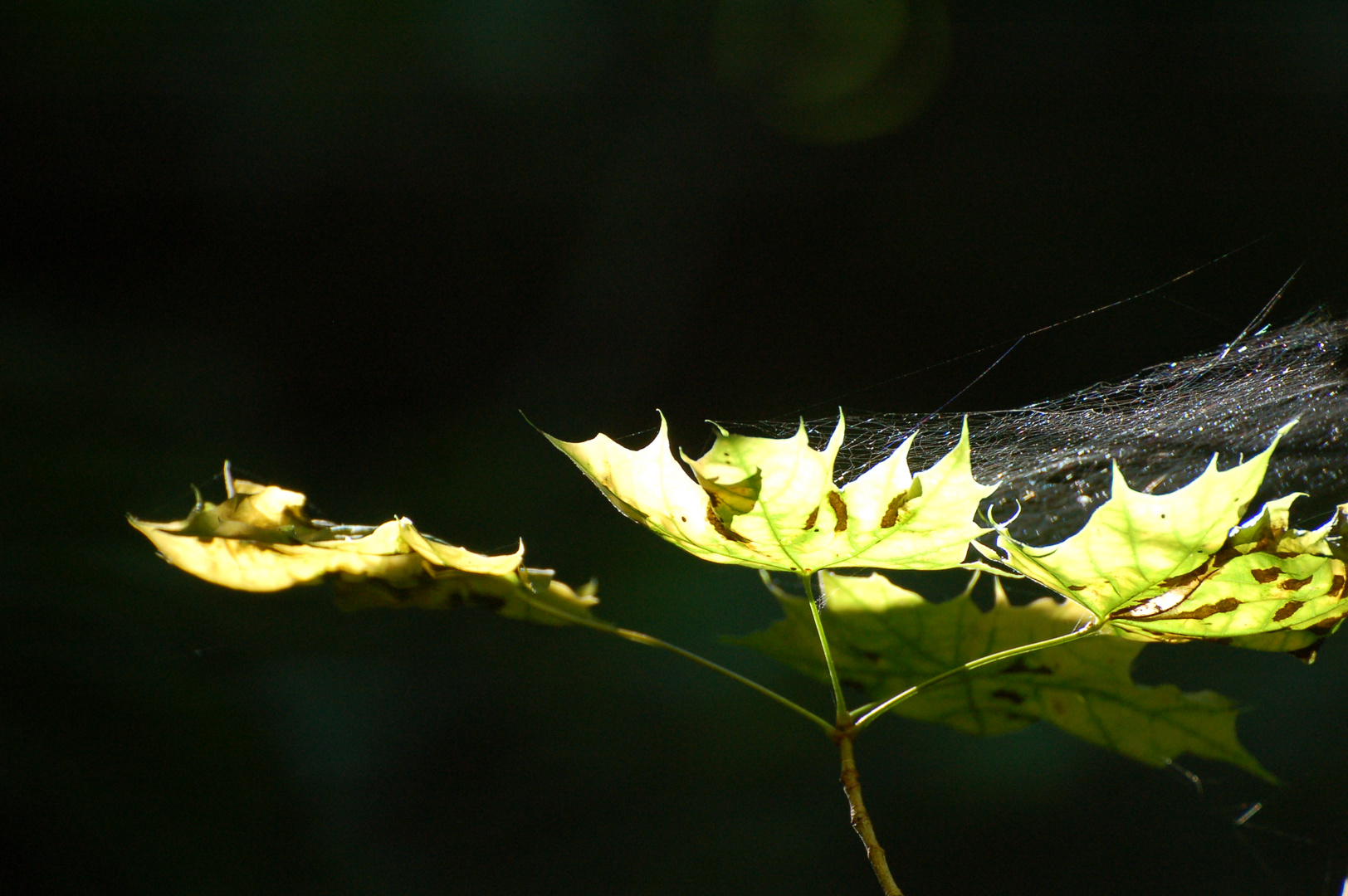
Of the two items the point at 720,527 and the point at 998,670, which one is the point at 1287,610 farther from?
the point at 720,527

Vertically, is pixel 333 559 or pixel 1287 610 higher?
pixel 333 559

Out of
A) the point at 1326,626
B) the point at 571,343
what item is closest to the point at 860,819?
the point at 1326,626

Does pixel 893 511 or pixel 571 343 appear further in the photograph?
pixel 571 343

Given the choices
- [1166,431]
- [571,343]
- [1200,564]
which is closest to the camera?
[1200,564]

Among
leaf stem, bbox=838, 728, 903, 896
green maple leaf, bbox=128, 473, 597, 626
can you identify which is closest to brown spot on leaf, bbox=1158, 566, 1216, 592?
leaf stem, bbox=838, 728, 903, 896

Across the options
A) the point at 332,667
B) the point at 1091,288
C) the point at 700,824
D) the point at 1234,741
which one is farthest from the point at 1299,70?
the point at 332,667

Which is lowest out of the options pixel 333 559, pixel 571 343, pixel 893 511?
pixel 893 511

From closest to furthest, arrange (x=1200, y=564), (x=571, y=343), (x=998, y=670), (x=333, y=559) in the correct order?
(x=1200, y=564)
(x=333, y=559)
(x=998, y=670)
(x=571, y=343)

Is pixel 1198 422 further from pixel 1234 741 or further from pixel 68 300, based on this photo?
pixel 68 300
